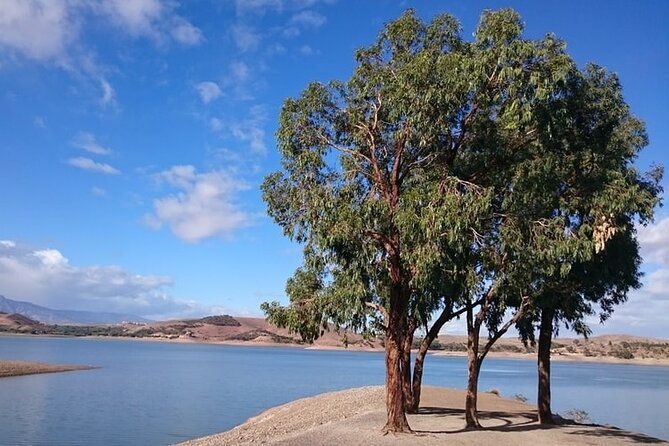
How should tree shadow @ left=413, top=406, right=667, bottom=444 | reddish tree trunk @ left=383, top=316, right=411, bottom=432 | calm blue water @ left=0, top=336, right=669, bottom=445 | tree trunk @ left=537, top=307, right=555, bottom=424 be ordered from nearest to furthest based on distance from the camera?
reddish tree trunk @ left=383, top=316, right=411, bottom=432
tree shadow @ left=413, top=406, right=667, bottom=444
tree trunk @ left=537, top=307, right=555, bottom=424
calm blue water @ left=0, top=336, right=669, bottom=445

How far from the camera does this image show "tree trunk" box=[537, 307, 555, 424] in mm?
22750

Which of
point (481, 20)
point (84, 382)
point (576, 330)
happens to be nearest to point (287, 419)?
point (576, 330)

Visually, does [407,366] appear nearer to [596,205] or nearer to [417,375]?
[417,375]

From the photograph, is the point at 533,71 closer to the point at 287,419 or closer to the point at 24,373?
the point at 287,419

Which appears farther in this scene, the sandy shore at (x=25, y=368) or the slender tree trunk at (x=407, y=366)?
the sandy shore at (x=25, y=368)

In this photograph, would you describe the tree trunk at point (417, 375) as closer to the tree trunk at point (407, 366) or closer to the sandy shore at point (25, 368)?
the tree trunk at point (407, 366)

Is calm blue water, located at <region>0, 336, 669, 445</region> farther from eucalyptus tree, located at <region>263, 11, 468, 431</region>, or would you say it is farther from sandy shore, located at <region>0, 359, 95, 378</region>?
eucalyptus tree, located at <region>263, 11, 468, 431</region>

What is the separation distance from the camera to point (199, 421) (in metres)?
34.9

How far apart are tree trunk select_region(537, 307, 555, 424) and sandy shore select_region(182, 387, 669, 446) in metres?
0.61

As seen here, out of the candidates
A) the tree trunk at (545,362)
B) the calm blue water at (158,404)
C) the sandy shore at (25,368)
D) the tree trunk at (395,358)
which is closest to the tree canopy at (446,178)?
the tree trunk at (395,358)

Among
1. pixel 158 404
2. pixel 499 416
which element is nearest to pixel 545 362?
pixel 499 416

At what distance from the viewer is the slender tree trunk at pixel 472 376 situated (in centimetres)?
2069

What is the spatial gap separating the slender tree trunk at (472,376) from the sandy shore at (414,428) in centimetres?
48

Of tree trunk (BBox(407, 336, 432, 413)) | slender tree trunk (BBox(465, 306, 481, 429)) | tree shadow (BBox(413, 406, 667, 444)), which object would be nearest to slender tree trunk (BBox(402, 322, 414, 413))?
tree trunk (BBox(407, 336, 432, 413))
